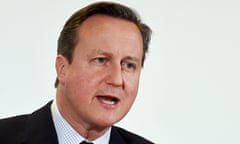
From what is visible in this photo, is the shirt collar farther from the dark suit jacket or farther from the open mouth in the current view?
the open mouth

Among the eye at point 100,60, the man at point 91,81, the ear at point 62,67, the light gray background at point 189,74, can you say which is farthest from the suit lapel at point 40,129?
the light gray background at point 189,74

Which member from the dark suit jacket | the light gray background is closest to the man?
the dark suit jacket

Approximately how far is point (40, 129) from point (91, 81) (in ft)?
0.66

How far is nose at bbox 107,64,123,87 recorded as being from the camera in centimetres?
127

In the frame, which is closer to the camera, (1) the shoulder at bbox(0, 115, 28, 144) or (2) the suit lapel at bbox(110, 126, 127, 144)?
(1) the shoulder at bbox(0, 115, 28, 144)

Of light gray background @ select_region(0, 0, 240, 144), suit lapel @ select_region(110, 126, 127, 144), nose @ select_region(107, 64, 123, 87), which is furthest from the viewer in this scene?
light gray background @ select_region(0, 0, 240, 144)

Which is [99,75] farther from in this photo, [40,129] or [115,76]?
[40,129]

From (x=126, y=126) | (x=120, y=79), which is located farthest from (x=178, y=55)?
(x=120, y=79)

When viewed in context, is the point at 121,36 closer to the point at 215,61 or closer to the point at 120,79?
the point at 120,79

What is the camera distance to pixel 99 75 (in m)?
1.29

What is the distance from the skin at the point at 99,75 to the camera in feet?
4.22

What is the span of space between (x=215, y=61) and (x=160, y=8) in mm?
298

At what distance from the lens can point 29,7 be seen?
186 centimetres

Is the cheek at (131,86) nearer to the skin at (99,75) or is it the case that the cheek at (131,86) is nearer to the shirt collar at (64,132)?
the skin at (99,75)
